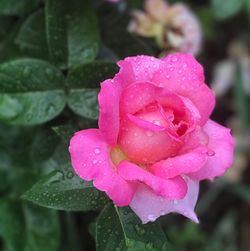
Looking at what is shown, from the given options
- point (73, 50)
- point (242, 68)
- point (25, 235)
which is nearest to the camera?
point (73, 50)

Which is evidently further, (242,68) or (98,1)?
(242,68)

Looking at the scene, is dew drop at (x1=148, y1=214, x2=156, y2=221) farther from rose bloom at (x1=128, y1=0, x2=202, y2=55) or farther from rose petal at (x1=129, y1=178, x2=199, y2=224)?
rose bloom at (x1=128, y1=0, x2=202, y2=55)

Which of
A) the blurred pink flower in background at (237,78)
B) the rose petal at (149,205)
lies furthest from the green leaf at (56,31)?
the blurred pink flower in background at (237,78)

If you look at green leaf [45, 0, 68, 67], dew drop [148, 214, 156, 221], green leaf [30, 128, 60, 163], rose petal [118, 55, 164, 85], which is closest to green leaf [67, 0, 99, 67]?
green leaf [45, 0, 68, 67]


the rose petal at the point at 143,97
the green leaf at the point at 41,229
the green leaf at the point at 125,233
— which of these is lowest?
the green leaf at the point at 41,229

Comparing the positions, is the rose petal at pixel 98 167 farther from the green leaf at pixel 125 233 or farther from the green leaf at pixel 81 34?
the green leaf at pixel 81 34

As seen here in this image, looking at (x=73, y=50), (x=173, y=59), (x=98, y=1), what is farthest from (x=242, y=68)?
(x=173, y=59)

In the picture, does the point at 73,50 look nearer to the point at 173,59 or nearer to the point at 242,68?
the point at 173,59
